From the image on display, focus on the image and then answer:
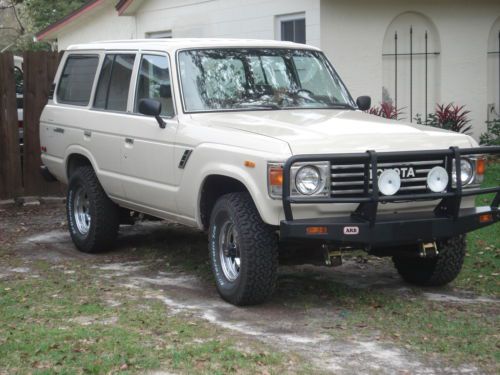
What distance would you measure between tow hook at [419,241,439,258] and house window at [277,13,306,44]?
7743 mm

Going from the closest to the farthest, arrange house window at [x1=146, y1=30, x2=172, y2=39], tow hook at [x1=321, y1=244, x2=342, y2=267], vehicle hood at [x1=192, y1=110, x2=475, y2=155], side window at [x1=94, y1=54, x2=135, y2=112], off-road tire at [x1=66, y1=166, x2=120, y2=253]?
1. vehicle hood at [x1=192, y1=110, x2=475, y2=155]
2. tow hook at [x1=321, y1=244, x2=342, y2=267]
3. side window at [x1=94, y1=54, x2=135, y2=112]
4. off-road tire at [x1=66, y1=166, x2=120, y2=253]
5. house window at [x1=146, y1=30, x2=172, y2=39]

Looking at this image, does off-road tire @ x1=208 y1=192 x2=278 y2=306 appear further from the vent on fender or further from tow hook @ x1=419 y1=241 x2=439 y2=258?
tow hook @ x1=419 y1=241 x2=439 y2=258

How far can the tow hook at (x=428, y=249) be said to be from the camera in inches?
258

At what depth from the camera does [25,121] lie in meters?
11.7

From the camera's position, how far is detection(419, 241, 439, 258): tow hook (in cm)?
655

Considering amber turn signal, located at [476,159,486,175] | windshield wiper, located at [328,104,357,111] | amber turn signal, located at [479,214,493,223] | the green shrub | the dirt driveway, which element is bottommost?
the dirt driveway

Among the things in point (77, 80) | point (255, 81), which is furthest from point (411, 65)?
point (255, 81)

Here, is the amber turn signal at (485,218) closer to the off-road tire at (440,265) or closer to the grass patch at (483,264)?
the off-road tire at (440,265)

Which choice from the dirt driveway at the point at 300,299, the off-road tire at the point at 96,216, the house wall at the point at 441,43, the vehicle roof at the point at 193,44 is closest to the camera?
the dirt driveway at the point at 300,299

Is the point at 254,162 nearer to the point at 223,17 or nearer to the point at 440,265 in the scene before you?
the point at 440,265

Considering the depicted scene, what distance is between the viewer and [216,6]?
15984mm

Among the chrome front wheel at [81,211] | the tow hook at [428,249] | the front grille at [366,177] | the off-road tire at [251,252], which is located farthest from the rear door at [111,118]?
the tow hook at [428,249]

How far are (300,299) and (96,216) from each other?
8.54 feet

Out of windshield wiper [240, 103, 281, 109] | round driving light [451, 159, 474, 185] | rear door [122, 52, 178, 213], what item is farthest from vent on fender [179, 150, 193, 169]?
round driving light [451, 159, 474, 185]
